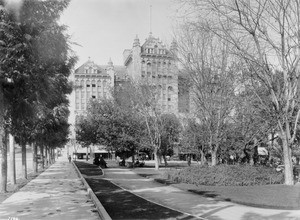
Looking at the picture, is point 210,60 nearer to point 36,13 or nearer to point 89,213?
point 36,13

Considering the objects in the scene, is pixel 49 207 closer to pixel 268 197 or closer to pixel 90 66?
pixel 268 197

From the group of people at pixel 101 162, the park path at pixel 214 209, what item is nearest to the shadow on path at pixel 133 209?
the park path at pixel 214 209

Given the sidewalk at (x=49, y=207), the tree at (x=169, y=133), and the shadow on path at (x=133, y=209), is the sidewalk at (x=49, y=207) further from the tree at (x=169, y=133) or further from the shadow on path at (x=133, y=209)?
the tree at (x=169, y=133)

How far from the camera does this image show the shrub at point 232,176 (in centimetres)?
2017

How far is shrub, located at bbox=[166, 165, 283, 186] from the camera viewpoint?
20.2 meters

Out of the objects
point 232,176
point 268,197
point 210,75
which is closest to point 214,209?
point 268,197

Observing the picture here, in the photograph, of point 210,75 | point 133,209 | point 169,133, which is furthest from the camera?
point 169,133

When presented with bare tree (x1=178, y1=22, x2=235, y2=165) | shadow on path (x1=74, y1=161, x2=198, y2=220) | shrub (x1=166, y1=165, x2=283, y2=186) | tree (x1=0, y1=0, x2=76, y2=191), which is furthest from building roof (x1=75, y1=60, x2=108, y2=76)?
shadow on path (x1=74, y1=161, x2=198, y2=220)

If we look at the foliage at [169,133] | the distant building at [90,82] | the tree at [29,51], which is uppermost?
the distant building at [90,82]

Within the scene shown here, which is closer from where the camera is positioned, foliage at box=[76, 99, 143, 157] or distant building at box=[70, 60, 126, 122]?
foliage at box=[76, 99, 143, 157]

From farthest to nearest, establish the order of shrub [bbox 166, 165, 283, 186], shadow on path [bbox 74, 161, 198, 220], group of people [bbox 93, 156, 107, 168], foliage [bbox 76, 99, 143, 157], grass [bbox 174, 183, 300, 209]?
foliage [bbox 76, 99, 143, 157] → group of people [bbox 93, 156, 107, 168] → shrub [bbox 166, 165, 283, 186] → grass [bbox 174, 183, 300, 209] → shadow on path [bbox 74, 161, 198, 220]

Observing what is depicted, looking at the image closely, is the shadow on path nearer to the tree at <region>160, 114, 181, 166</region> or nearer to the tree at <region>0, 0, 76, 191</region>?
the tree at <region>0, 0, 76, 191</region>

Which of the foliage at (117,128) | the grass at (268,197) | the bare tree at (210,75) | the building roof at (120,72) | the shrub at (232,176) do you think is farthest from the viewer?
the building roof at (120,72)

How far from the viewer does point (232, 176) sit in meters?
20.6
